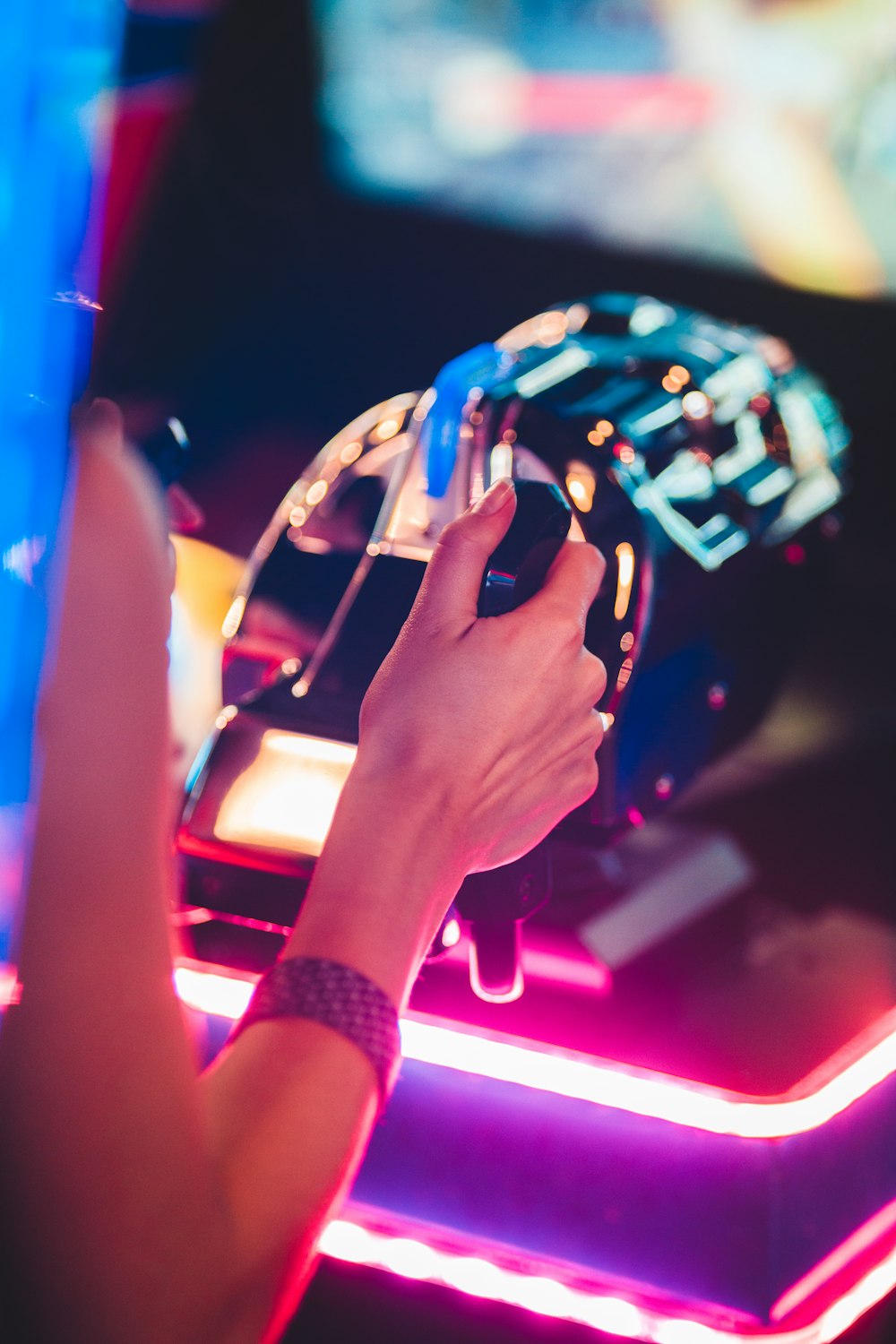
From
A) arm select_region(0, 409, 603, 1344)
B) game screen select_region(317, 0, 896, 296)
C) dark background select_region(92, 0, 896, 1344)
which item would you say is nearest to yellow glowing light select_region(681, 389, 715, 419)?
arm select_region(0, 409, 603, 1344)

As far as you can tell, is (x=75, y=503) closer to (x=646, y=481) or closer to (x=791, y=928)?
(x=646, y=481)

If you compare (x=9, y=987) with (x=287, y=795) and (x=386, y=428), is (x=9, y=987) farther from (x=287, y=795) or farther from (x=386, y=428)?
(x=386, y=428)

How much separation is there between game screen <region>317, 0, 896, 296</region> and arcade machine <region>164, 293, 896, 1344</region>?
1.34 m

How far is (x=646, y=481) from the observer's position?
0.79m

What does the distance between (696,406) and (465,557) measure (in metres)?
0.38

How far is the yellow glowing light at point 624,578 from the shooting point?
A: 2.39 feet

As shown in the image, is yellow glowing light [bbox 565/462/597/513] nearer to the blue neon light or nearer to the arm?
the arm

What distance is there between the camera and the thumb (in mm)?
564

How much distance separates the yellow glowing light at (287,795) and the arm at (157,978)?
13cm

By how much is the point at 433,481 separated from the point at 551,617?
6.7 inches

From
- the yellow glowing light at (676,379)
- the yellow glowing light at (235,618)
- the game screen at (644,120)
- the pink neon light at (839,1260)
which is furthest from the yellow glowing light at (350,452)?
the game screen at (644,120)

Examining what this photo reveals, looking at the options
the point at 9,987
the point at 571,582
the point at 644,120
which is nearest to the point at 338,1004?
the point at 9,987

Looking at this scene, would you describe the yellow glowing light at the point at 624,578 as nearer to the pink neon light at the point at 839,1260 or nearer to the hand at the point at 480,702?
the hand at the point at 480,702

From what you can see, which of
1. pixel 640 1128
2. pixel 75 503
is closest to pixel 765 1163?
pixel 640 1128
